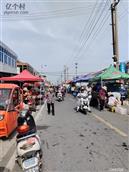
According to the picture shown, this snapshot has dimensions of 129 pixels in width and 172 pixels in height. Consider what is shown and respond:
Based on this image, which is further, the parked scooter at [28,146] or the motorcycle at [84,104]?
the motorcycle at [84,104]

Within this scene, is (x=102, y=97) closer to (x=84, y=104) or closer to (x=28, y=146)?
(x=84, y=104)

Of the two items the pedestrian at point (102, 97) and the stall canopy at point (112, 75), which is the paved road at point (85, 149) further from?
the stall canopy at point (112, 75)

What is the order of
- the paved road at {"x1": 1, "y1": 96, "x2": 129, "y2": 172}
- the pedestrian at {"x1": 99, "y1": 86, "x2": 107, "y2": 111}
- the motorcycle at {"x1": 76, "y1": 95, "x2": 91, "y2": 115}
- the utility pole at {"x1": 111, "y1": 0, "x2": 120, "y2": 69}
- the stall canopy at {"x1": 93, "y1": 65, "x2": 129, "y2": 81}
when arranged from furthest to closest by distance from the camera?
the utility pole at {"x1": 111, "y1": 0, "x2": 120, "y2": 69} < the stall canopy at {"x1": 93, "y1": 65, "x2": 129, "y2": 81} < the pedestrian at {"x1": 99, "y1": 86, "x2": 107, "y2": 111} < the motorcycle at {"x1": 76, "y1": 95, "x2": 91, "y2": 115} < the paved road at {"x1": 1, "y1": 96, "x2": 129, "y2": 172}

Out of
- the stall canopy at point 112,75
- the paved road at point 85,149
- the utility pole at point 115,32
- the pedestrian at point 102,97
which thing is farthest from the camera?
the utility pole at point 115,32

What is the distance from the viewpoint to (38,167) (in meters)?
6.56

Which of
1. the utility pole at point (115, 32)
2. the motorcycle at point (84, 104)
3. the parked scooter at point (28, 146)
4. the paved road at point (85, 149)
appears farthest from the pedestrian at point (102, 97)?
the parked scooter at point (28, 146)

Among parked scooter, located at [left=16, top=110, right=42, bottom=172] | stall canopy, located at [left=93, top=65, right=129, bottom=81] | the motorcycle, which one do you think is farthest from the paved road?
stall canopy, located at [left=93, top=65, right=129, bottom=81]

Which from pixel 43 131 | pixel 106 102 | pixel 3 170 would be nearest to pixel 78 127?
pixel 43 131

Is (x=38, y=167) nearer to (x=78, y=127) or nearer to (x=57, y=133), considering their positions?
(x=57, y=133)

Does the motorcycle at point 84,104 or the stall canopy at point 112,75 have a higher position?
the stall canopy at point 112,75

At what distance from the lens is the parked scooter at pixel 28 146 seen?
6.51m

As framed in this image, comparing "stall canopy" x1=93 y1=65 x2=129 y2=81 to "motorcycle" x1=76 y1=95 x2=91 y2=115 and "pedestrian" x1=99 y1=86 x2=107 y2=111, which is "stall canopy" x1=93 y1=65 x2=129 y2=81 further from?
"motorcycle" x1=76 y1=95 x2=91 y2=115

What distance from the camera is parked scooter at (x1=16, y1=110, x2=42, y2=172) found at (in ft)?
21.4

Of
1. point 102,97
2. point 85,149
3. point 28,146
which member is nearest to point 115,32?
point 102,97
